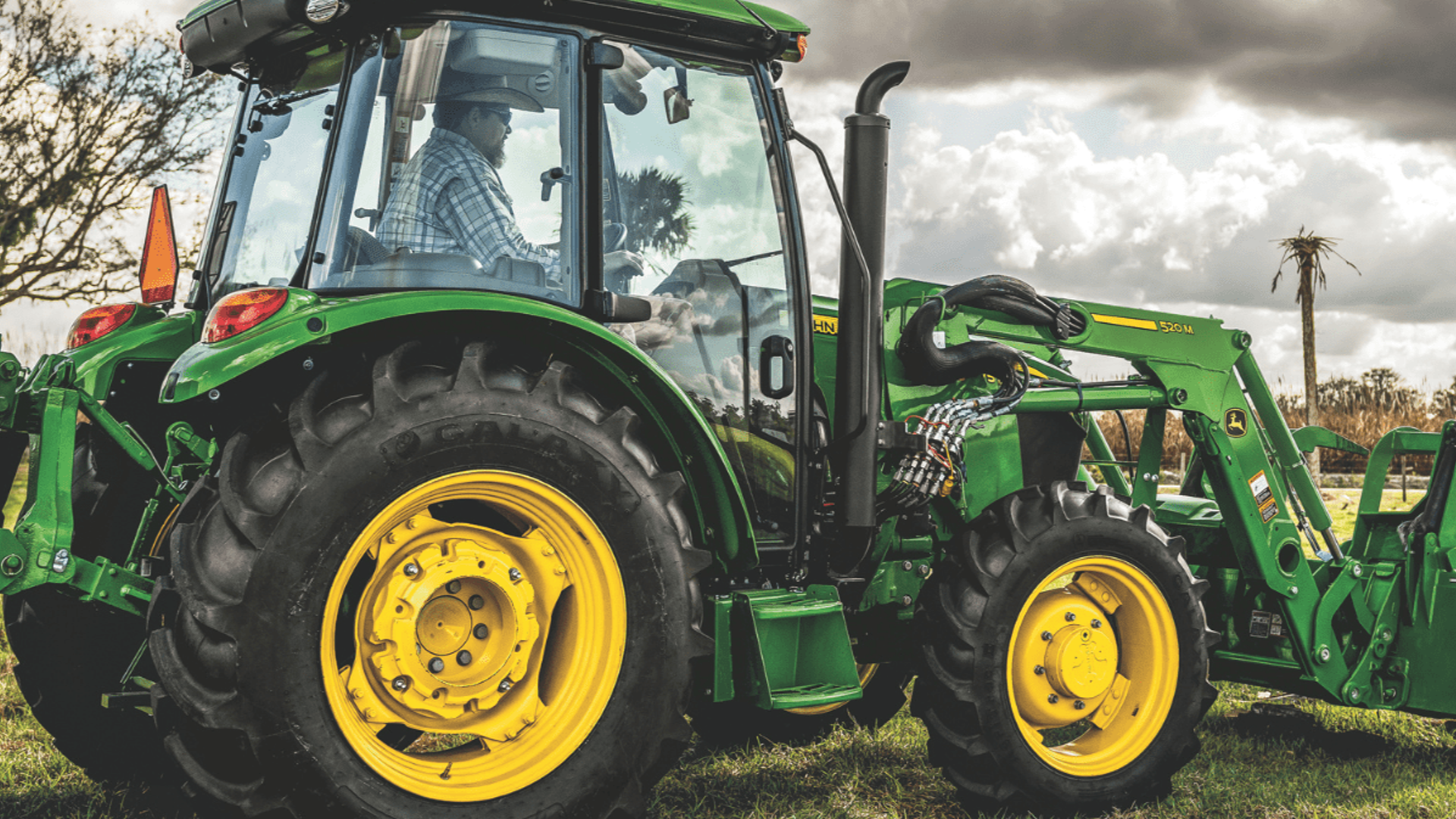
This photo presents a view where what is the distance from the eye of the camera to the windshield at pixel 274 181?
378 cm

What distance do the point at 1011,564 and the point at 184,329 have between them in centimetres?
281

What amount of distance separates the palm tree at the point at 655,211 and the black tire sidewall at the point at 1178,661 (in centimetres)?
156

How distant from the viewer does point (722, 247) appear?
13.3 ft

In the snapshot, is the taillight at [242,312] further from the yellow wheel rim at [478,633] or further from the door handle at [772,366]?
the door handle at [772,366]

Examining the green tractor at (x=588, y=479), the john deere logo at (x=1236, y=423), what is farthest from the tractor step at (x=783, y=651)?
the john deere logo at (x=1236, y=423)

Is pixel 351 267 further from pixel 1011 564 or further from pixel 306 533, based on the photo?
pixel 1011 564

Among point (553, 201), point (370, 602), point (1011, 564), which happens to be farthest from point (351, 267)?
point (1011, 564)

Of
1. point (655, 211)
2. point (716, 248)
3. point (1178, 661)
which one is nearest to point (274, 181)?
point (655, 211)

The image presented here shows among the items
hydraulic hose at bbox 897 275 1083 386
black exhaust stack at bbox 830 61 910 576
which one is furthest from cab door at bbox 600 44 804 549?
hydraulic hose at bbox 897 275 1083 386

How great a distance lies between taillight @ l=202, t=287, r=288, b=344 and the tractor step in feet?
4.96

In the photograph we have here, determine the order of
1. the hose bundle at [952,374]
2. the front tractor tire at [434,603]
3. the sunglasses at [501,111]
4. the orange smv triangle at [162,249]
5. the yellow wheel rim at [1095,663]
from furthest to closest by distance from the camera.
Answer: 1. the hose bundle at [952,374]
2. the yellow wheel rim at [1095,663]
3. the orange smv triangle at [162,249]
4. the sunglasses at [501,111]
5. the front tractor tire at [434,603]

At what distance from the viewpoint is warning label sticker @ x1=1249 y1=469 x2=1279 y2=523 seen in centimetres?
500

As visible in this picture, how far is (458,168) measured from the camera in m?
3.54

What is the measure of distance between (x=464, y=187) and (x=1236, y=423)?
332 cm
